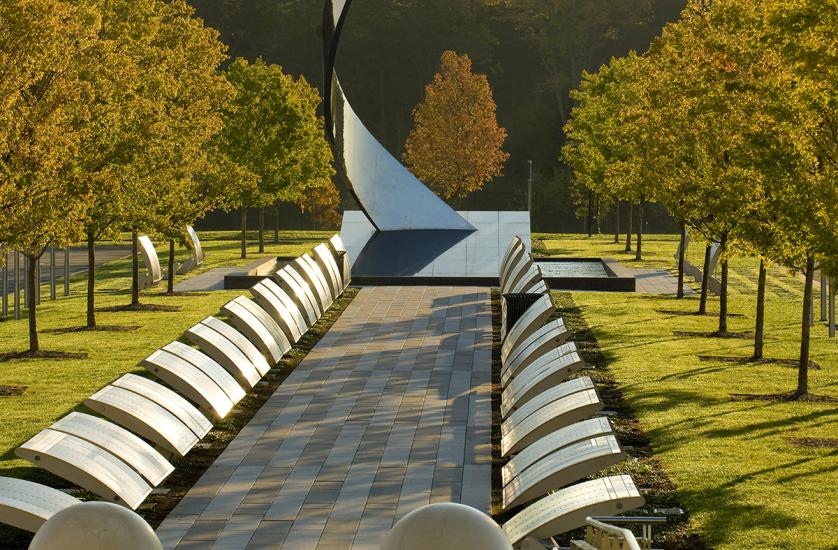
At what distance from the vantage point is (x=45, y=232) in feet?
52.3

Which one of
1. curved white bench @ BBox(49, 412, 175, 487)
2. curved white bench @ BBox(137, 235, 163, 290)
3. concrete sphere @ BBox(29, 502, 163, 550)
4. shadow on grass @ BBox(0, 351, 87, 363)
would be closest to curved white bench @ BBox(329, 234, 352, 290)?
curved white bench @ BBox(137, 235, 163, 290)

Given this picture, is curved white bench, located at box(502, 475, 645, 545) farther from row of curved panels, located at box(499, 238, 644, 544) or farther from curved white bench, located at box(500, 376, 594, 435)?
curved white bench, located at box(500, 376, 594, 435)

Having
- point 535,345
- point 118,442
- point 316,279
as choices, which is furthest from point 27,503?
point 316,279

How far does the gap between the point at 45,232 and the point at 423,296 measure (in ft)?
35.4

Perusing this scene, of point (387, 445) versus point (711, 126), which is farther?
point (711, 126)

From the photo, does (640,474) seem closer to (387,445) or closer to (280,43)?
(387,445)

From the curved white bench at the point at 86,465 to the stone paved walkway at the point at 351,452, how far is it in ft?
2.05

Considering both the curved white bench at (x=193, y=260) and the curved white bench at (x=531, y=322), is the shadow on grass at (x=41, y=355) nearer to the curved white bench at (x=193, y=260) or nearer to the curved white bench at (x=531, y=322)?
the curved white bench at (x=531, y=322)

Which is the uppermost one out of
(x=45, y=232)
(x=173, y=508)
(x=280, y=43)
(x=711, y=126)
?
(x=280, y=43)

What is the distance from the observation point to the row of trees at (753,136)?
12445 mm

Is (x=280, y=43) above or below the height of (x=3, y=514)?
above

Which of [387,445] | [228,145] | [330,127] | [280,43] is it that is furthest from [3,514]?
[280,43]

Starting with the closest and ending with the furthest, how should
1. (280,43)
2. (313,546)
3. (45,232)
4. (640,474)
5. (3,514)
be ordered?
(3,514)
(313,546)
(640,474)
(45,232)
(280,43)

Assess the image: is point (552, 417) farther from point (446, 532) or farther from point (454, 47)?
point (454, 47)
